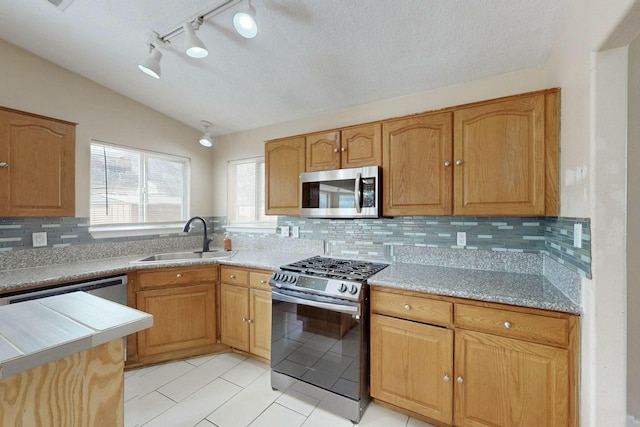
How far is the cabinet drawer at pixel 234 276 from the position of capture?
7.80 ft

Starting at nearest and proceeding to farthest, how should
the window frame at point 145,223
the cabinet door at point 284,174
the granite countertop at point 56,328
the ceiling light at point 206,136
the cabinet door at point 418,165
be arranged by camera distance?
the granite countertop at point 56,328
the cabinet door at point 418,165
the cabinet door at point 284,174
the window frame at point 145,223
the ceiling light at point 206,136

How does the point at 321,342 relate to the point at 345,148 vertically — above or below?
below

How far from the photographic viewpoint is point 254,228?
3193mm

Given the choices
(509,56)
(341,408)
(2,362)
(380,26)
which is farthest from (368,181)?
(2,362)

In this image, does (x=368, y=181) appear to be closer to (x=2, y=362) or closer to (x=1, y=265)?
(x=2, y=362)

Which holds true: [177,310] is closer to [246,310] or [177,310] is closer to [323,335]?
[246,310]

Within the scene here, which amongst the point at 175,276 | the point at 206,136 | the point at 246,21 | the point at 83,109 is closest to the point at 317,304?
the point at 175,276

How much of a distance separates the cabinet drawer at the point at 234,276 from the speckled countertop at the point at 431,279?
67 mm

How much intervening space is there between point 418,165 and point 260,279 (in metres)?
1.57

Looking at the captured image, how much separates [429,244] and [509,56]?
1.40 metres

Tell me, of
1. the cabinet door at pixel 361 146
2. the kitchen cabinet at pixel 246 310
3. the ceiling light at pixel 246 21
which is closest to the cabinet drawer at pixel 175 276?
the kitchen cabinet at pixel 246 310

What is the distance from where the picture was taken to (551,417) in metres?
1.31

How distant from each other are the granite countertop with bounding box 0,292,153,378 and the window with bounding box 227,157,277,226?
215 centimetres

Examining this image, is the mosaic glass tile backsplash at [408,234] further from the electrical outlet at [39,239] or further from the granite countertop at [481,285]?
the granite countertop at [481,285]
